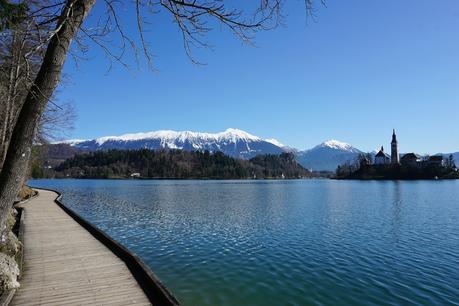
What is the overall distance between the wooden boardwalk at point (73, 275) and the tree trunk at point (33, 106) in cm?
414

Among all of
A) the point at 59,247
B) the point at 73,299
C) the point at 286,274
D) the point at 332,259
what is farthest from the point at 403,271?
the point at 59,247

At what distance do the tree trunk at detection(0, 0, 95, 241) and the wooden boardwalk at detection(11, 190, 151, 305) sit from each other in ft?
13.6

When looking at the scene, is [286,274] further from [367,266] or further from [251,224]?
[251,224]

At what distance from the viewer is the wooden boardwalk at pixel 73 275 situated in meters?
8.27

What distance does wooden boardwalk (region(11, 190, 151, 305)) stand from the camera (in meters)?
8.27

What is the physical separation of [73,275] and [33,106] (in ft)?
22.9

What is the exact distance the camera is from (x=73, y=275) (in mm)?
10195

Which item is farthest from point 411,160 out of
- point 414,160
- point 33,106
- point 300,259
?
point 33,106

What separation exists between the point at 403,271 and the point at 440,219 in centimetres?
1939

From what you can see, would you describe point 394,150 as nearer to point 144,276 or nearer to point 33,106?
point 144,276

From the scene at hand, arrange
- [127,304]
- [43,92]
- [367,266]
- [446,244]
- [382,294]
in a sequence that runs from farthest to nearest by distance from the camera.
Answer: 1. [446,244]
2. [367,266]
3. [382,294]
4. [127,304]
5. [43,92]

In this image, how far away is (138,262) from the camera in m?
10.8

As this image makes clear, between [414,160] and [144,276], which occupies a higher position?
[414,160]

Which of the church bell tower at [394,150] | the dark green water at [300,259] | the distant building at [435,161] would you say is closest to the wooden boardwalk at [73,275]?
the dark green water at [300,259]
